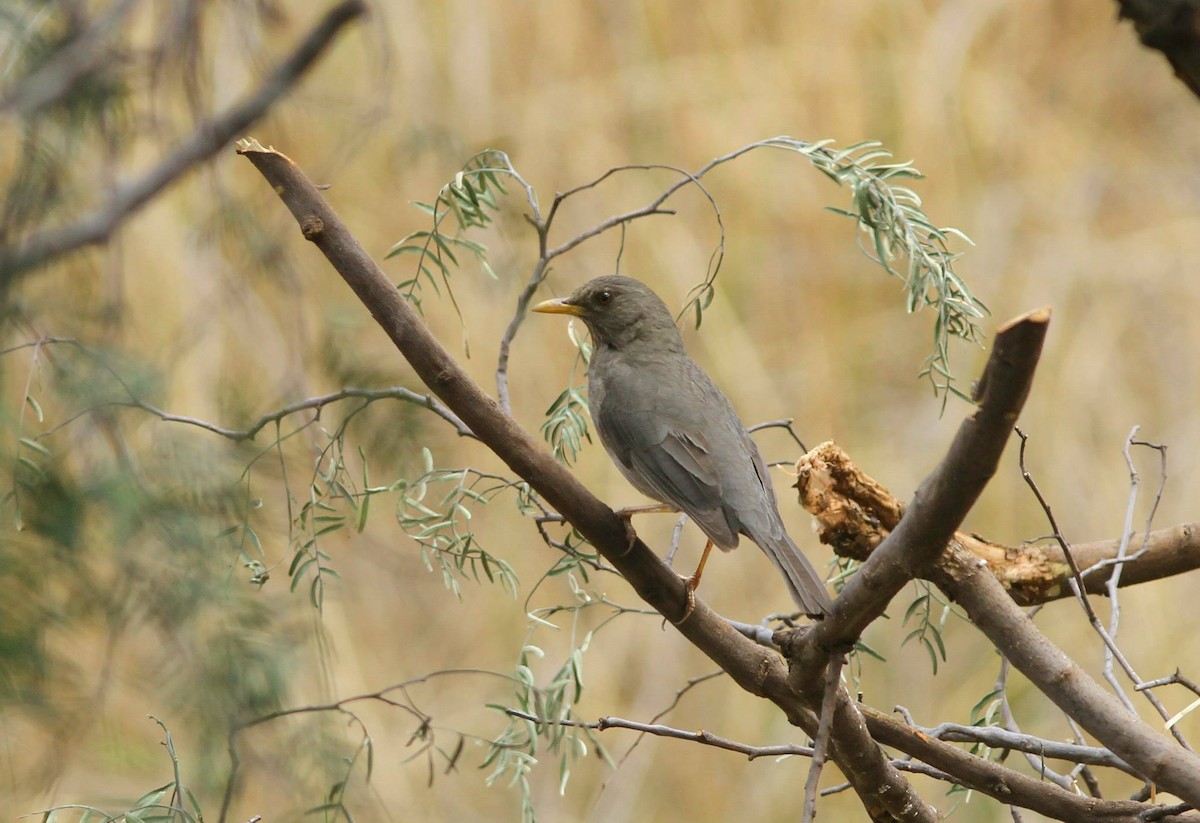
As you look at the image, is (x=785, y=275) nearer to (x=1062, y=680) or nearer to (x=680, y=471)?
(x=680, y=471)

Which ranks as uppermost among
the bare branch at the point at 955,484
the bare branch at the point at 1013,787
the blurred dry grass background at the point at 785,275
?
the blurred dry grass background at the point at 785,275

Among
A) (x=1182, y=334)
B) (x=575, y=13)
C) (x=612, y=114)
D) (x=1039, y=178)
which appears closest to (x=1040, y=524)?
(x=1182, y=334)

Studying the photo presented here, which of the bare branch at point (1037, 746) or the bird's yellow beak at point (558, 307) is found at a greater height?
the bird's yellow beak at point (558, 307)

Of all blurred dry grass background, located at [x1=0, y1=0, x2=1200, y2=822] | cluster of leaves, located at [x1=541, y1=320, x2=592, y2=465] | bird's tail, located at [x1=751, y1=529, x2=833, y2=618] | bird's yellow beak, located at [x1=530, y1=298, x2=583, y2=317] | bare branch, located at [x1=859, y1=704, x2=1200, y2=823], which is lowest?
bare branch, located at [x1=859, y1=704, x2=1200, y2=823]

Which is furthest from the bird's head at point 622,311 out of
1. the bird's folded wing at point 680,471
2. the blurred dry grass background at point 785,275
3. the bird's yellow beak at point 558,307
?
the blurred dry grass background at point 785,275

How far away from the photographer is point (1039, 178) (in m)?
6.87

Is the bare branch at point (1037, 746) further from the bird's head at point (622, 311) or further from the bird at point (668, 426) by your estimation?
the bird's head at point (622, 311)

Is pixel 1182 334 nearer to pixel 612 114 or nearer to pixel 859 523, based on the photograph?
pixel 612 114

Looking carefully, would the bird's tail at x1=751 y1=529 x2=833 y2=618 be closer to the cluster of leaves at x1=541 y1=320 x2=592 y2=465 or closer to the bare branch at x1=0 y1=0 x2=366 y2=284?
the cluster of leaves at x1=541 y1=320 x2=592 y2=465

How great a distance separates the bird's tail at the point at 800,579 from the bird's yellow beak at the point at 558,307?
1.09 meters

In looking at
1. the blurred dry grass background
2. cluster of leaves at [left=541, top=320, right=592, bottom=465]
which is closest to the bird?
cluster of leaves at [left=541, top=320, right=592, bottom=465]

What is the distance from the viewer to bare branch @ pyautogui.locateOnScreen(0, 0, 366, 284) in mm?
1408

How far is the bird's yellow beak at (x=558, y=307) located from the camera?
3.57 m

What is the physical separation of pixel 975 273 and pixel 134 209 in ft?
17.8
